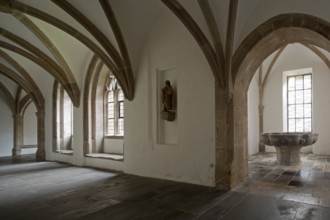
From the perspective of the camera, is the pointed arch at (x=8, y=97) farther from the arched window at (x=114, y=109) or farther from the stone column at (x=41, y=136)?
the arched window at (x=114, y=109)

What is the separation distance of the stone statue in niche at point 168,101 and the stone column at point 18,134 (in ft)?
33.7

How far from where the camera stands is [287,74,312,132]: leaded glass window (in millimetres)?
9398

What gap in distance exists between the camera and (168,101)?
5473 mm

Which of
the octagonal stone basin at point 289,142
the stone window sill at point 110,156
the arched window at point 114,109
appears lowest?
the stone window sill at point 110,156

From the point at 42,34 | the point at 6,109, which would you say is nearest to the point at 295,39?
the point at 42,34

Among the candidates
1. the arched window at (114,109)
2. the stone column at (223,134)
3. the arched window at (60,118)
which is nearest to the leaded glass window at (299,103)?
the stone column at (223,134)

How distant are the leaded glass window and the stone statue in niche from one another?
21.1 ft

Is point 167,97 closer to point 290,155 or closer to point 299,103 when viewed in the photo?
point 290,155

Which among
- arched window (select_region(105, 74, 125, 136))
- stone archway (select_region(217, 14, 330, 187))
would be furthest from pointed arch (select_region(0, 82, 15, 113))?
stone archway (select_region(217, 14, 330, 187))

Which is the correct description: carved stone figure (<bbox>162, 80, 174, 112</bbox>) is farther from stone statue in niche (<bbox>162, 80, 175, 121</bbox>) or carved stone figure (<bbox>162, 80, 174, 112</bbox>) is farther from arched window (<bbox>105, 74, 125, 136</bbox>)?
arched window (<bbox>105, 74, 125, 136</bbox>)

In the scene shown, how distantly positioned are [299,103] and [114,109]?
7.16m

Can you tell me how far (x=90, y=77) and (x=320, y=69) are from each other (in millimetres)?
8211

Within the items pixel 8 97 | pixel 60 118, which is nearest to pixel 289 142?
pixel 60 118

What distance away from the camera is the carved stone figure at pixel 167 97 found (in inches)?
215
